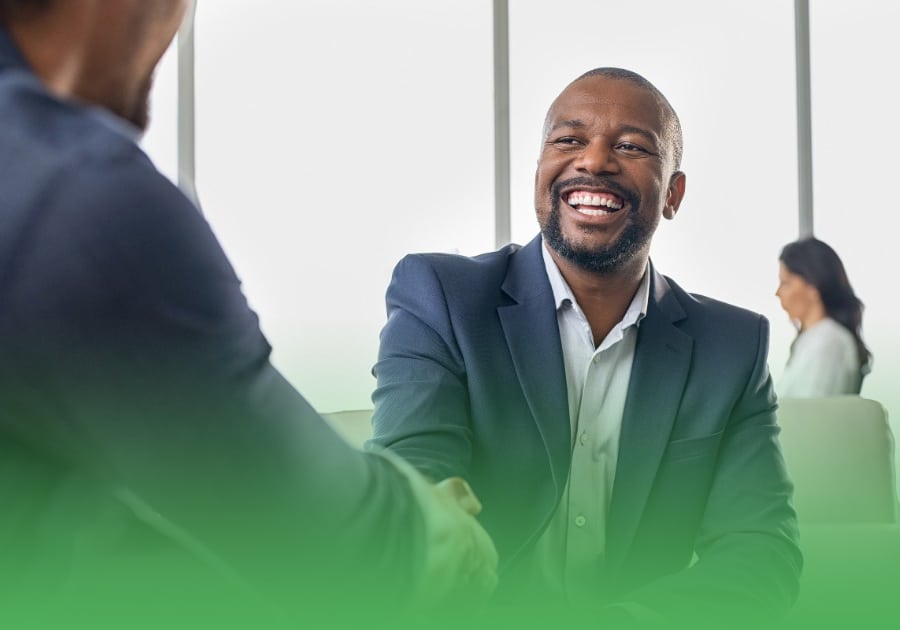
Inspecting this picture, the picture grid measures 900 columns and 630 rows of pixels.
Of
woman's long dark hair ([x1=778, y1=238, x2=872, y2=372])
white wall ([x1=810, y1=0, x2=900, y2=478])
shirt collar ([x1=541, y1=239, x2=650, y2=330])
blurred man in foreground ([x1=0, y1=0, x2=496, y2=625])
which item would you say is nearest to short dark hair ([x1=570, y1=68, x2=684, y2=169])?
shirt collar ([x1=541, y1=239, x2=650, y2=330])

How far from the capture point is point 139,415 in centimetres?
60

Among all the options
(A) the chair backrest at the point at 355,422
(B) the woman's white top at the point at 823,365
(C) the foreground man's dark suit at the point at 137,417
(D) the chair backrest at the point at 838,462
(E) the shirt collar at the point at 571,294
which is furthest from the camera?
(B) the woman's white top at the point at 823,365

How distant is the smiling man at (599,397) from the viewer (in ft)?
5.47

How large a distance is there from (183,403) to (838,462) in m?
2.22

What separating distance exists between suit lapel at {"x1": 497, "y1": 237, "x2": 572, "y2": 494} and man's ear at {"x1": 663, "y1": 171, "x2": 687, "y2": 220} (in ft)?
1.01

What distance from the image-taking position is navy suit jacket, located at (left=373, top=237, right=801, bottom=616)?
65.2 inches

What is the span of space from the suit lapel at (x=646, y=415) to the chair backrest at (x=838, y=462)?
0.81 m

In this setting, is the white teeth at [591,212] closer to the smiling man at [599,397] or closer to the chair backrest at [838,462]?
the smiling man at [599,397]

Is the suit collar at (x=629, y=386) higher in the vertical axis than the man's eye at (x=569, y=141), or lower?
lower

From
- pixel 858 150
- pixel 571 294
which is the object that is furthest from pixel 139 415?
pixel 858 150

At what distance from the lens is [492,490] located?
5.57ft

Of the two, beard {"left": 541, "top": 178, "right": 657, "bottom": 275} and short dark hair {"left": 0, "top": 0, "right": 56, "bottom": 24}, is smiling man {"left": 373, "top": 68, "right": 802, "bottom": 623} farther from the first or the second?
short dark hair {"left": 0, "top": 0, "right": 56, "bottom": 24}

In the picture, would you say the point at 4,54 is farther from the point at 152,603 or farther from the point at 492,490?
the point at 492,490

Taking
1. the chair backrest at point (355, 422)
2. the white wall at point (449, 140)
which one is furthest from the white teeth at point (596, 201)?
the white wall at point (449, 140)
